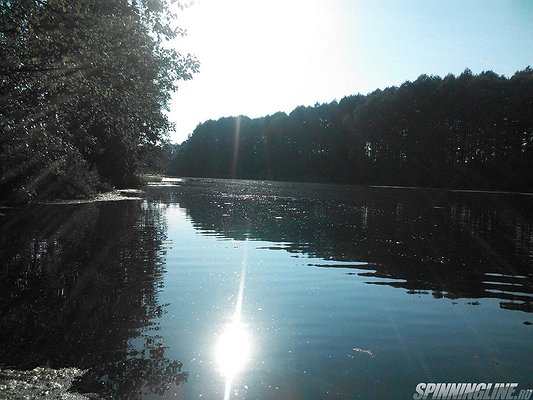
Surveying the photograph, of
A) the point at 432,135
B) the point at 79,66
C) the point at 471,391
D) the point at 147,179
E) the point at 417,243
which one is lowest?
the point at 471,391

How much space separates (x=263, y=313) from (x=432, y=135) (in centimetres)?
10908

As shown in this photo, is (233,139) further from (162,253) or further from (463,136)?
(162,253)

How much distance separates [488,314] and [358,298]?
3.13 metres

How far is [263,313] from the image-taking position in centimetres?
1052

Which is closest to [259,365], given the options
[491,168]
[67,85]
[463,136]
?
[67,85]

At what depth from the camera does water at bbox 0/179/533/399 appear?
7.11 metres

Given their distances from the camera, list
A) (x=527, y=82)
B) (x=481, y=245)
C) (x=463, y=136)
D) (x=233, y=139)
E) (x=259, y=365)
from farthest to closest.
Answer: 1. (x=233, y=139)
2. (x=463, y=136)
3. (x=527, y=82)
4. (x=481, y=245)
5. (x=259, y=365)

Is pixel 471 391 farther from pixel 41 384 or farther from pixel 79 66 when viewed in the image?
pixel 79 66

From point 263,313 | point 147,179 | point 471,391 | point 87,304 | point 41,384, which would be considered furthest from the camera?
point 147,179

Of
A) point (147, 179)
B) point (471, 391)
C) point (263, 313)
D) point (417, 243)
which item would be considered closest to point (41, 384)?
point (263, 313)

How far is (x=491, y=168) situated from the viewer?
3816 inches

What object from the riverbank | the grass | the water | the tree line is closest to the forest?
the grass

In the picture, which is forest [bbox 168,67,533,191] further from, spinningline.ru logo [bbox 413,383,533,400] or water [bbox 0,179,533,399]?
spinningline.ru logo [bbox 413,383,533,400]

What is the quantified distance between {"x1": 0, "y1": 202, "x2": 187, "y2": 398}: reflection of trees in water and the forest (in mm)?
88269
